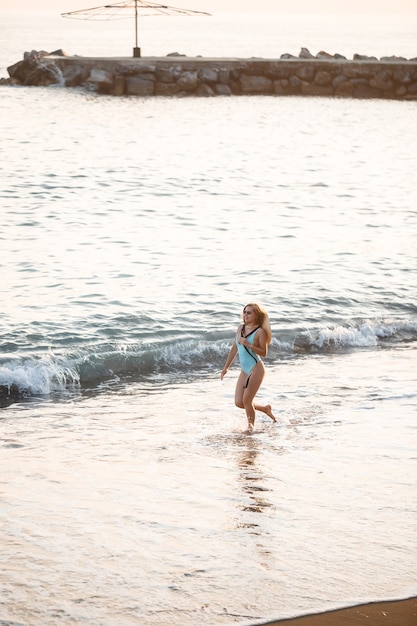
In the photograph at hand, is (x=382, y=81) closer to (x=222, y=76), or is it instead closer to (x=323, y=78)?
→ (x=323, y=78)

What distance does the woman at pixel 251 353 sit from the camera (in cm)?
→ 803

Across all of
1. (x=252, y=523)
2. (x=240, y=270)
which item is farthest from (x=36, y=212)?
(x=252, y=523)

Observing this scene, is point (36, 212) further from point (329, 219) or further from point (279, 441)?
point (279, 441)

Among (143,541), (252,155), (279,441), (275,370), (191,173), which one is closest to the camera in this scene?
(143,541)

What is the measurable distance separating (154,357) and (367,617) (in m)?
6.21

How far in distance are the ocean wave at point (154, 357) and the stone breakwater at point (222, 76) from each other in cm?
3151

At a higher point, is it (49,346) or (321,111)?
(321,111)

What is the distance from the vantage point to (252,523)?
20.0 ft

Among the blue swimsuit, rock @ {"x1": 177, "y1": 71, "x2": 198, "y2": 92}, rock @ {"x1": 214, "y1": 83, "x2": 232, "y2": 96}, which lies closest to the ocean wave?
the blue swimsuit

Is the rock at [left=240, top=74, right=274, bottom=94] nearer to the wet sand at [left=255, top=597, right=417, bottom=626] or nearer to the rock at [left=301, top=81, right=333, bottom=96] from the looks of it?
the rock at [left=301, top=81, right=333, bottom=96]

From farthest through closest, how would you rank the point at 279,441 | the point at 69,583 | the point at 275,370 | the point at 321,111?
the point at 321,111 → the point at 275,370 → the point at 279,441 → the point at 69,583

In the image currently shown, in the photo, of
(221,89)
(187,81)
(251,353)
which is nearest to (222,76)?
(221,89)

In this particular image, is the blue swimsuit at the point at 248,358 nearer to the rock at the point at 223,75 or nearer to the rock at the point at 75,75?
the rock at the point at 223,75

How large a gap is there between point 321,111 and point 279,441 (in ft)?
110
